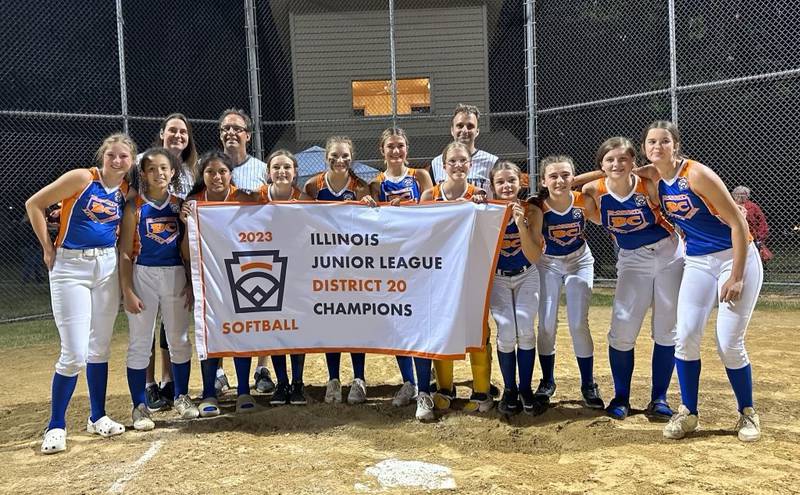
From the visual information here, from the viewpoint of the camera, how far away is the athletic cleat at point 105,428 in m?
4.00

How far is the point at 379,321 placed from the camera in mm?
4418

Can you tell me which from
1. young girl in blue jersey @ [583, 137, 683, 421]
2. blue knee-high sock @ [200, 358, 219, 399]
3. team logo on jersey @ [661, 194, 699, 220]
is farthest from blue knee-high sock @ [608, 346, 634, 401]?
blue knee-high sock @ [200, 358, 219, 399]

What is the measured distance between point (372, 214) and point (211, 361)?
5.32 feet

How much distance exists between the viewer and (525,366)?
4.39m

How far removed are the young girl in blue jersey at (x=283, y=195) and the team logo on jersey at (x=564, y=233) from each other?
1.92 m

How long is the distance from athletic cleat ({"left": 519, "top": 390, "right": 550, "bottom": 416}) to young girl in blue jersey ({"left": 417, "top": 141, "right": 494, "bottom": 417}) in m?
0.23

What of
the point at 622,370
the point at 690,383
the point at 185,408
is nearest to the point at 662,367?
the point at 622,370

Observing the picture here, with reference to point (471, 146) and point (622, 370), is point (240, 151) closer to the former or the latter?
point (471, 146)

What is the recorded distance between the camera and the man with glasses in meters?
5.00

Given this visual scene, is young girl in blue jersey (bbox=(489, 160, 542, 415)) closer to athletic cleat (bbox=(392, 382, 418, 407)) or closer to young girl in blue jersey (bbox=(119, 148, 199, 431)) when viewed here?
athletic cleat (bbox=(392, 382, 418, 407))

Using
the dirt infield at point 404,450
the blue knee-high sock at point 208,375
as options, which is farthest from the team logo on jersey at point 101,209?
the dirt infield at point 404,450

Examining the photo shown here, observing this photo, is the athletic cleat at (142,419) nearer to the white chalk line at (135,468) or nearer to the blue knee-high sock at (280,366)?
the white chalk line at (135,468)

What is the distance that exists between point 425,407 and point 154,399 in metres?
2.20

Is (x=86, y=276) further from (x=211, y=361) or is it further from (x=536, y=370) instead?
(x=536, y=370)
